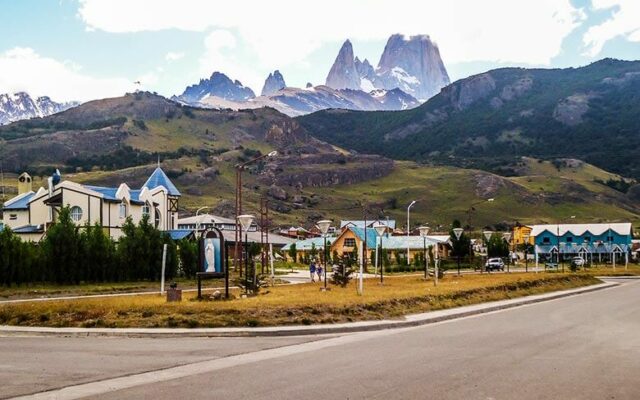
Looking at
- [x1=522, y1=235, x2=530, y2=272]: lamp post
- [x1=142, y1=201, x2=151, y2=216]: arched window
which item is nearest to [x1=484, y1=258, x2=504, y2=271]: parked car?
[x1=522, y1=235, x2=530, y2=272]: lamp post

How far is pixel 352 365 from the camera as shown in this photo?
14.9m

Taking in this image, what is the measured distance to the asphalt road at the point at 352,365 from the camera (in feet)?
39.4

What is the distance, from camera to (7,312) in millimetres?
24812

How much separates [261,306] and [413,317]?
5592mm

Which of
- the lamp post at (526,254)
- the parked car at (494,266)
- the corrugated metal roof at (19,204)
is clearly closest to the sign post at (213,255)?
the lamp post at (526,254)

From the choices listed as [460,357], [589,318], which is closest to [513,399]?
[460,357]

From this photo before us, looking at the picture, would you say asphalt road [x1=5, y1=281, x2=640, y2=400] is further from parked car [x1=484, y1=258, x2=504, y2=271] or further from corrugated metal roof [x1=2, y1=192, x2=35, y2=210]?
corrugated metal roof [x1=2, y1=192, x2=35, y2=210]

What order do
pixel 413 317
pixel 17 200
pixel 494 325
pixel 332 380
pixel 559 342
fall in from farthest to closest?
1. pixel 17 200
2. pixel 413 317
3. pixel 494 325
4. pixel 559 342
5. pixel 332 380

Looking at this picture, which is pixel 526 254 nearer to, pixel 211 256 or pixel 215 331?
pixel 211 256

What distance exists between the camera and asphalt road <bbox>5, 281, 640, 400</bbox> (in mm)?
12000

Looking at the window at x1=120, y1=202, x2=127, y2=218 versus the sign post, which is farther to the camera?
the window at x1=120, y1=202, x2=127, y2=218

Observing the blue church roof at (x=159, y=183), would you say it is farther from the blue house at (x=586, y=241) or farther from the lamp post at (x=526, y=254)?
the blue house at (x=586, y=241)

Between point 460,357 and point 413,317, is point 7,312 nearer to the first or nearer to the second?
point 413,317

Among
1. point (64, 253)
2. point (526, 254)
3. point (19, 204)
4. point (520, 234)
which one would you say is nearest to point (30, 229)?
point (19, 204)
